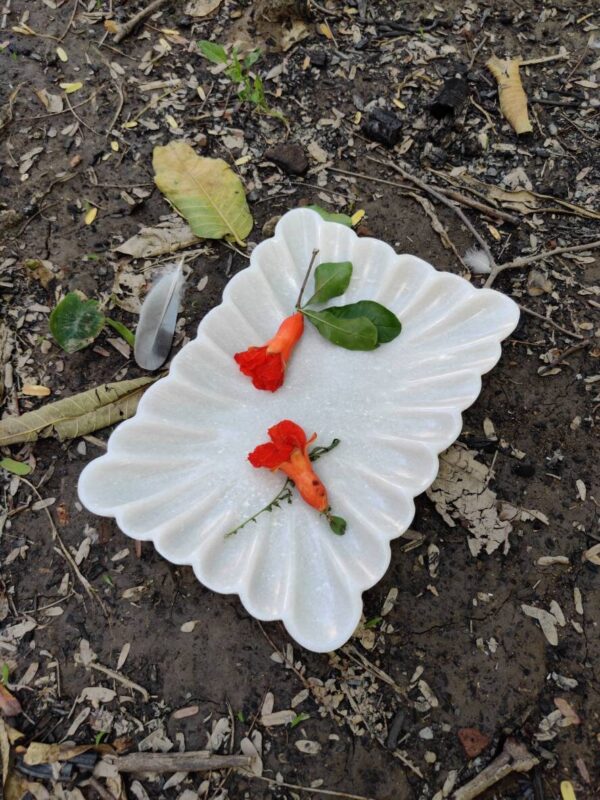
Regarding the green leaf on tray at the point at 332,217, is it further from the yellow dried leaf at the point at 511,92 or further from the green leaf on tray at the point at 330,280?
the yellow dried leaf at the point at 511,92

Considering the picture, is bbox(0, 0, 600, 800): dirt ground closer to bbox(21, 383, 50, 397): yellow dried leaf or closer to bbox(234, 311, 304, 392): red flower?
bbox(21, 383, 50, 397): yellow dried leaf

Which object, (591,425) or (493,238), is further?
(493,238)

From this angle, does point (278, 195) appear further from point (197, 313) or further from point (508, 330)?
point (508, 330)

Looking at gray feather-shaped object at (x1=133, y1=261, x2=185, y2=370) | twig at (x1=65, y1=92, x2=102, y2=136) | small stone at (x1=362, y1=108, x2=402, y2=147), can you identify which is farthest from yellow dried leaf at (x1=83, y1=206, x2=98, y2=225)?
small stone at (x1=362, y1=108, x2=402, y2=147)

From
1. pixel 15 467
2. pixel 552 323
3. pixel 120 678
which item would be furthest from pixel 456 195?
pixel 120 678

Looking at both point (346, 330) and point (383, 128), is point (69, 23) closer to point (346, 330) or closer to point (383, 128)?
point (383, 128)

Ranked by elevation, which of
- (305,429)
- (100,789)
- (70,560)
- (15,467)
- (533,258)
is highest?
(533,258)

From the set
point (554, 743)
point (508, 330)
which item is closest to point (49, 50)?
point (508, 330)
